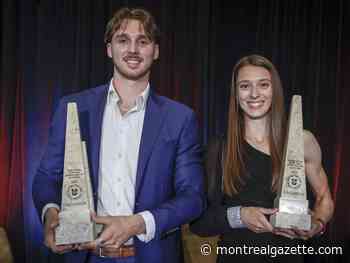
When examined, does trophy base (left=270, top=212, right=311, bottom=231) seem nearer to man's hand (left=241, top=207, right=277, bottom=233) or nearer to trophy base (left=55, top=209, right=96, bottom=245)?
man's hand (left=241, top=207, right=277, bottom=233)

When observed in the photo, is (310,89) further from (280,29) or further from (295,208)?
(295,208)

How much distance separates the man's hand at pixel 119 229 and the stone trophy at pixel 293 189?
2.13ft

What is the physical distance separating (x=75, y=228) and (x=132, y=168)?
34 centimetres

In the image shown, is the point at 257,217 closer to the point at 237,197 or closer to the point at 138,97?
the point at 237,197

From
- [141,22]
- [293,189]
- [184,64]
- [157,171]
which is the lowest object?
[293,189]

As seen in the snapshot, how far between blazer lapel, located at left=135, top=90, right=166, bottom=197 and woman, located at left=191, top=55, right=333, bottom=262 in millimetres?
357

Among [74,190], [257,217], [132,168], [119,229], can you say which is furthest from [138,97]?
[257,217]

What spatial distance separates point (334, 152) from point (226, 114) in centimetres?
63

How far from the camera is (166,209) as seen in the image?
1.92 m

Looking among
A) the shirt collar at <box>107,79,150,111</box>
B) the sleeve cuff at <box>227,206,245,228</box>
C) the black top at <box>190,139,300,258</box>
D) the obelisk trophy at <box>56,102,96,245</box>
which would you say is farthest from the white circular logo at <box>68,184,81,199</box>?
the sleeve cuff at <box>227,206,245,228</box>

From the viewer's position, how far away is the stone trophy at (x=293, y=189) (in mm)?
2162

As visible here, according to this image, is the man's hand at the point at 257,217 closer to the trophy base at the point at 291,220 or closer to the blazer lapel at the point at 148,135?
the trophy base at the point at 291,220

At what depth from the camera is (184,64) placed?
2.66 m

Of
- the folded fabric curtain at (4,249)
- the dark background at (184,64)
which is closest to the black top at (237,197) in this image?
the dark background at (184,64)
